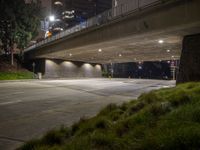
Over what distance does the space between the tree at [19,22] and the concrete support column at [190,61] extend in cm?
3504

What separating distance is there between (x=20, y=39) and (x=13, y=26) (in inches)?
109

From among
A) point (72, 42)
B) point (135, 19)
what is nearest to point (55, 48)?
point (72, 42)

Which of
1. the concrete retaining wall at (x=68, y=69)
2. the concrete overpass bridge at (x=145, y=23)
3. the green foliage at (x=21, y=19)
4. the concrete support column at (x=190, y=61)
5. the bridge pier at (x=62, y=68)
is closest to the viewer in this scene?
the concrete overpass bridge at (x=145, y=23)

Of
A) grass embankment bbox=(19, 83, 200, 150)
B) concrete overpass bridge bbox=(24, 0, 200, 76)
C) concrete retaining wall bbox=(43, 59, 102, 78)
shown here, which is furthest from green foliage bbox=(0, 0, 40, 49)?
grass embankment bbox=(19, 83, 200, 150)

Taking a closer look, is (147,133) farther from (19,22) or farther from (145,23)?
(19,22)

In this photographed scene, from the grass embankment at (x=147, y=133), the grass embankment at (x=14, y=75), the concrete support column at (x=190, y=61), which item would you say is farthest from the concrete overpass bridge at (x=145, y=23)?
the grass embankment at (x=14, y=75)

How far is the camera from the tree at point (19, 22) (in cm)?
4697

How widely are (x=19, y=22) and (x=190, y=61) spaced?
38307 mm

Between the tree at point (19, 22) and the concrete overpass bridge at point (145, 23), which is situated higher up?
the tree at point (19, 22)

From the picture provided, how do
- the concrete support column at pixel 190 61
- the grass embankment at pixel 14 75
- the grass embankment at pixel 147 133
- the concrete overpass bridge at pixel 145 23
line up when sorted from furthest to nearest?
1. the grass embankment at pixel 14 75
2. the concrete support column at pixel 190 61
3. the concrete overpass bridge at pixel 145 23
4. the grass embankment at pixel 147 133

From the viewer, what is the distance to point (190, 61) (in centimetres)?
1877

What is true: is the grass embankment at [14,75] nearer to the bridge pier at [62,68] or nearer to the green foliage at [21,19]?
the green foliage at [21,19]

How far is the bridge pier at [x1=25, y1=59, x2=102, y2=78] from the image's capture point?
59.3 meters

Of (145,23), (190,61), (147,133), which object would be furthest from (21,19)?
(147,133)
